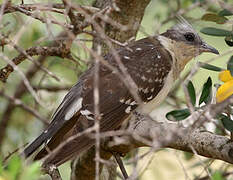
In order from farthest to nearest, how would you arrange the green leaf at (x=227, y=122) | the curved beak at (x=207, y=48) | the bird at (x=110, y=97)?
the curved beak at (x=207, y=48), the bird at (x=110, y=97), the green leaf at (x=227, y=122)

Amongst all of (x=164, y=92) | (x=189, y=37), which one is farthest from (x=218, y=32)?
(x=189, y=37)

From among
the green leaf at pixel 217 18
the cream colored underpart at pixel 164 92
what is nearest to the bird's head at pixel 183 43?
the cream colored underpart at pixel 164 92

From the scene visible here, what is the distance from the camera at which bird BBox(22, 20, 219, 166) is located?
318cm

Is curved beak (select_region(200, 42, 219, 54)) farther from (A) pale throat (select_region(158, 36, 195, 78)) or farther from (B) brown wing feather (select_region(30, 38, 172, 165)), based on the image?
(B) brown wing feather (select_region(30, 38, 172, 165))

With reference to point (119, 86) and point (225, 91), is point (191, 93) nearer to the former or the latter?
point (225, 91)

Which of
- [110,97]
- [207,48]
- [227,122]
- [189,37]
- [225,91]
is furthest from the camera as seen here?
[189,37]

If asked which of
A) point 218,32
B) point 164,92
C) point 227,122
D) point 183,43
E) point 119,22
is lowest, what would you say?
point 164,92

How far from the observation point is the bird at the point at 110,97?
3.18 meters

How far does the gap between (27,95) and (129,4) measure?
1228mm


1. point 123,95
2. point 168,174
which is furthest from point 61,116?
point 168,174

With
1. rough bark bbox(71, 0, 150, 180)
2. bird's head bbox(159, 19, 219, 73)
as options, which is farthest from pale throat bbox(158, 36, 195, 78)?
rough bark bbox(71, 0, 150, 180)

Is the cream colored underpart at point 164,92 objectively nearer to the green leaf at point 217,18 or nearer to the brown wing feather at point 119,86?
the brown wing feather at point 119,86

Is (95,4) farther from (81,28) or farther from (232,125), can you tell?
(232,125)

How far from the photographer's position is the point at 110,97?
3.42 meters
